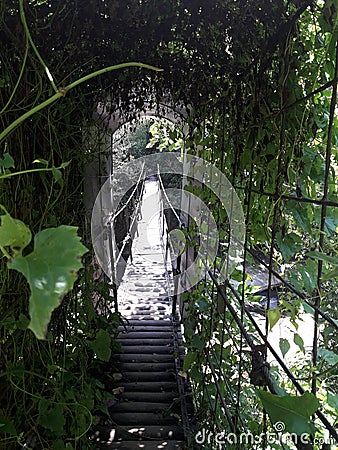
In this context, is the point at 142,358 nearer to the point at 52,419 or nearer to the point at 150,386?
the point at 150,386

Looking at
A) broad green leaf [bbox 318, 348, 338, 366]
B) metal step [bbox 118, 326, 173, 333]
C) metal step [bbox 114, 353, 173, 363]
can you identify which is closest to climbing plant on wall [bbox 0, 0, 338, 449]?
broad green leaf [bbox 318, 348, 338, 366]

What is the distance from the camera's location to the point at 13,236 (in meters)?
0.31

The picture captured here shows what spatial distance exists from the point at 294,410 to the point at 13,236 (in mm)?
425

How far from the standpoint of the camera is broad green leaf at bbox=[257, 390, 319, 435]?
0.54 metres

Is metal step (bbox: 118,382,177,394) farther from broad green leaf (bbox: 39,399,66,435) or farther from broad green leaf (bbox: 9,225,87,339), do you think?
broad green leaf (bbox: 9,225,87,339)

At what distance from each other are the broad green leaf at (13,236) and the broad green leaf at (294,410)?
0.40 metres

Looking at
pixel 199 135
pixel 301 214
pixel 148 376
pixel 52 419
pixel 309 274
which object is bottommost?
pixel 148 376

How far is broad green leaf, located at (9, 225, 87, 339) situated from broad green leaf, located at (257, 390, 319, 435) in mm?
394

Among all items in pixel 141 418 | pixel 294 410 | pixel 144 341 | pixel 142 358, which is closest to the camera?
pixel 294 410

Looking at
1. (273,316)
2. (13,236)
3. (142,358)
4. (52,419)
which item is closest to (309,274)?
(273,316)

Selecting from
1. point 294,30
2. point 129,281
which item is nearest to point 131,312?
point 129,281

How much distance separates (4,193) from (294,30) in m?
0.79

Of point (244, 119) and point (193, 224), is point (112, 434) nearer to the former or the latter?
point (193, 224)

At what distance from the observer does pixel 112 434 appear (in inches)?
81.8
